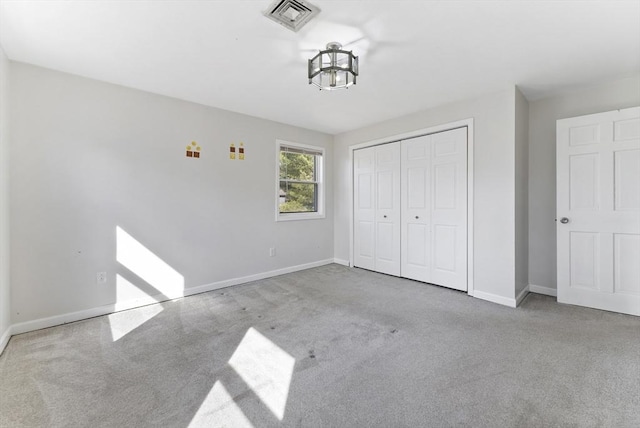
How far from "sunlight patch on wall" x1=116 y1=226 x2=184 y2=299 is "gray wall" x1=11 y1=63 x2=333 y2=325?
0.04 ft

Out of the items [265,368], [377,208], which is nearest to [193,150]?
[265,368]

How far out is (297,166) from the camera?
4738mm

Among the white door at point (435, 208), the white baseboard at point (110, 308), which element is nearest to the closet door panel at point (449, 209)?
the white door at point (435, 208)

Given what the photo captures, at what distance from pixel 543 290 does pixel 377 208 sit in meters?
2.44

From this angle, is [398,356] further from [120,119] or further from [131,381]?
[120,119]

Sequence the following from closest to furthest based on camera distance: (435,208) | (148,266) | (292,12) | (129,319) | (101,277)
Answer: (292,12)
(129,319)
(101,277)
(148,266)
(435,208)

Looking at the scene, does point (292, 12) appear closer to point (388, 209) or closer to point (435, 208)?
point (435, 208)

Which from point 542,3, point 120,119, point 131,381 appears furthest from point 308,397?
point 120,119

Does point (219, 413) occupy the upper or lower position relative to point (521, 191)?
lower

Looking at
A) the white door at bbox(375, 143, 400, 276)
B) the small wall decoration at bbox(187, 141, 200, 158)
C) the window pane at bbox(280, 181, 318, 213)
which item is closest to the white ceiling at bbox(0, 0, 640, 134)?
the small wall decoration at bbox(187, 141, 200, 158)

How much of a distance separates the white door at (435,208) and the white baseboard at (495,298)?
19cm

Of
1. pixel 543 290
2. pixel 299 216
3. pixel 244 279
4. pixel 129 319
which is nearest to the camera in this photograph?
pixel 129 319

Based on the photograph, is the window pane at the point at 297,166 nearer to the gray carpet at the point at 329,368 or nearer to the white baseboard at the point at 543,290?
the gray carpet at the point at 329,368

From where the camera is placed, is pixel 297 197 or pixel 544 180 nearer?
pixel 544 180
